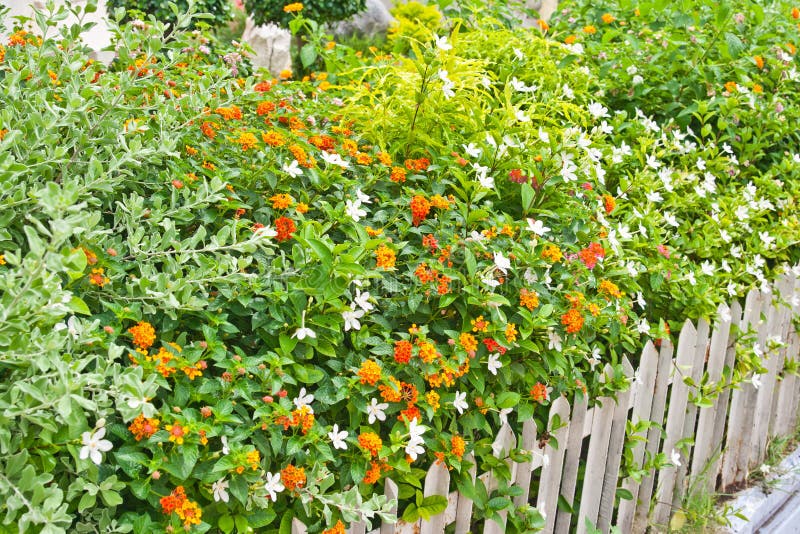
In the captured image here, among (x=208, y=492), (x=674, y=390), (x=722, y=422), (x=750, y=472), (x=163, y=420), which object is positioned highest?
(x=163, y=420)

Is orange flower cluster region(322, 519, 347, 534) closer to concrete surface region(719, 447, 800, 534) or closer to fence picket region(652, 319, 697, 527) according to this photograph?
fence picket region(652, 319, 697, 527)

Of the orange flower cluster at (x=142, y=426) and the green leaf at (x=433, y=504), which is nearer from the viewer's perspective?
the orange flower cluster at (x=142, y=426)

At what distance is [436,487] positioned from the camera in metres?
1.93

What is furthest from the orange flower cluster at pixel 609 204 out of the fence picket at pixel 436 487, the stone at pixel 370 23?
the stone at pixel 370 23

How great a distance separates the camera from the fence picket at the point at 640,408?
2.58 metres

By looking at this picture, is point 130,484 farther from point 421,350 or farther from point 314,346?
point 421,350

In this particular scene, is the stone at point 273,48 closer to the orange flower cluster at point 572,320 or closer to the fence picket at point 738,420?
the fence picket at point 738,420

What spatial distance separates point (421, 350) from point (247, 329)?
0.42 meters

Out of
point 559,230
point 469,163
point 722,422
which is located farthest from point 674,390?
point 469,163

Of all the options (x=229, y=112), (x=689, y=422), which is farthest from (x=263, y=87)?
(x=689, y=422)

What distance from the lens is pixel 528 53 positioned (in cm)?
335

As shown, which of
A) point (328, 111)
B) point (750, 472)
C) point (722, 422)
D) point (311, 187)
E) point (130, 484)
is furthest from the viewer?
point (750, 472)

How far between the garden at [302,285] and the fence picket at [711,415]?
0.26ft

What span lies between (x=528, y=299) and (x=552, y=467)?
605mm
